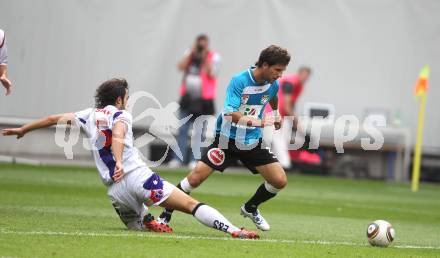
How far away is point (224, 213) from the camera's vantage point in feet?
43.1

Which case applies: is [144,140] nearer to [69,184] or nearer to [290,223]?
[69,184]

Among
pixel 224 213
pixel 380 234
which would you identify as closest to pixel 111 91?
pixel 380 234

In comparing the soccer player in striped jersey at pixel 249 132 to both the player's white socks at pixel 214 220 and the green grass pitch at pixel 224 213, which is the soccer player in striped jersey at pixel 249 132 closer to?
the green grass pitch at pixel 224 213

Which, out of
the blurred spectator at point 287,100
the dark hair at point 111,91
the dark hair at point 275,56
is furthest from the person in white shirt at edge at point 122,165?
the blurred spectator at point 287,100

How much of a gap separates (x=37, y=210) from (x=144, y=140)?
34.1 feet

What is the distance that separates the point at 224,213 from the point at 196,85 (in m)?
9.05

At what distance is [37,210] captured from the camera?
461 inches

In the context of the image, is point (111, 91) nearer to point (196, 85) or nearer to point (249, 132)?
point (249, 132)

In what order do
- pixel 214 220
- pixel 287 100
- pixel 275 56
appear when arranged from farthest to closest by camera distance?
pixel 287 100 → pixel 275 56 → pixel 214 220

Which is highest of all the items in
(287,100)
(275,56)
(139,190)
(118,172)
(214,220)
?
(275,56)

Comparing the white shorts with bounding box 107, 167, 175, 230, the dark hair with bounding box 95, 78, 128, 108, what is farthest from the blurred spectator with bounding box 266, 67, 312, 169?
the white shorts with bounding box 107, 167, 175, 230

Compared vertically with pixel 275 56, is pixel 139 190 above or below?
below

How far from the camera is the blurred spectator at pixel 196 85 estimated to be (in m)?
21.7

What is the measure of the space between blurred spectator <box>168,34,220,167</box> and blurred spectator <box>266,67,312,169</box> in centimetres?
151
